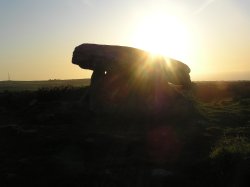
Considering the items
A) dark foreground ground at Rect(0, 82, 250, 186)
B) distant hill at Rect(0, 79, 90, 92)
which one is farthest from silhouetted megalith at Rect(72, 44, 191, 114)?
distant hill at Rect(0, 79, 90, 92)

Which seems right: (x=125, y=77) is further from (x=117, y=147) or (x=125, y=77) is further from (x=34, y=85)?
(x=34, y=85)

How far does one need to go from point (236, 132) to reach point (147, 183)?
357 inches

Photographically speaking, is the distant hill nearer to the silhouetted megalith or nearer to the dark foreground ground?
the silhouetted megalith

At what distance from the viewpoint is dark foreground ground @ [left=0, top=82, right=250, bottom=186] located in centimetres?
1391

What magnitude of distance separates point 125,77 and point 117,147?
10721 mm

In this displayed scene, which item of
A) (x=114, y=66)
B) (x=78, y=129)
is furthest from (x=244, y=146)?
(x=114, y=66)

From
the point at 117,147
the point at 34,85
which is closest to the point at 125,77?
the point at 117,147

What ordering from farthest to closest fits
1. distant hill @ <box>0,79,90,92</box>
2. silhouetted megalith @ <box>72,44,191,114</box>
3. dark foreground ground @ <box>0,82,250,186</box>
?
1. distant hill @ <box>0,79,90,92</box>
2. silhouetted megalith @ <box>72,44,191,114</box>
3. dark foreground ground @ <box>0,82,250,186</box>

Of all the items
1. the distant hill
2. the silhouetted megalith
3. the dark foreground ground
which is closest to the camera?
the dark foreground ground

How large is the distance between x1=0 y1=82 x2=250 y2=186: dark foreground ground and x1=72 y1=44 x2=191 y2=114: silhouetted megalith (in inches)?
60.5

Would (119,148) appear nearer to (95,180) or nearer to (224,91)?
(95,180)

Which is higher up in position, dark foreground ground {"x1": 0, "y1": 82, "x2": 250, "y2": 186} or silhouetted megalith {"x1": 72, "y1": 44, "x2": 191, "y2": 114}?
silhouetted megalith {"x1": 72, "y1": 44, "x2": 191, "y2": 114}

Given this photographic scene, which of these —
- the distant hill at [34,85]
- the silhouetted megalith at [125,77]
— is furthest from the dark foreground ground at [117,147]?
the distant hill at [34,85]

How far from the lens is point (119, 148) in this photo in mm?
18156
